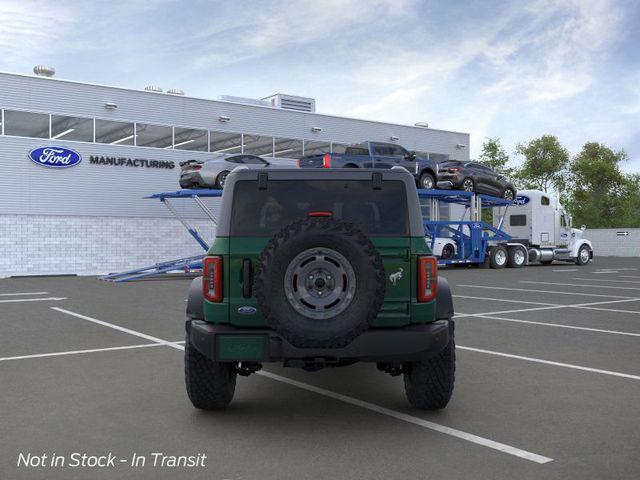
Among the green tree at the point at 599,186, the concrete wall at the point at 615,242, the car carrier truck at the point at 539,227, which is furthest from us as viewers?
the green tree at the point at 599,186

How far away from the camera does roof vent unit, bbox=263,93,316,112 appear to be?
34.2 m

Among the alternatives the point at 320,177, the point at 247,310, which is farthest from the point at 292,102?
the point at 247,310

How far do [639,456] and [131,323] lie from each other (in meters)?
8.24

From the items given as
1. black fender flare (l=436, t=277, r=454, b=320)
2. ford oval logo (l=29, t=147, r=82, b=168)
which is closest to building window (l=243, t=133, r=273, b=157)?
ford oval logo (l=29, t=147, r=82, b=168)

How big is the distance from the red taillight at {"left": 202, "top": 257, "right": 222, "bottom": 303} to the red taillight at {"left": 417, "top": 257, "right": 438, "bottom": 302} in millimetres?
1472

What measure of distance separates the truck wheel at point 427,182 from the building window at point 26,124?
14.7m

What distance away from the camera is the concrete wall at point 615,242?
46812 millimetres

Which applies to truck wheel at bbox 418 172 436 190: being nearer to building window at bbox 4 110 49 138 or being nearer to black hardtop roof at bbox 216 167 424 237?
building window at bbox 4 110 49 138

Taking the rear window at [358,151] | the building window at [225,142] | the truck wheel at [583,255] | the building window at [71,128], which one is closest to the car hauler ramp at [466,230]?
the rear window at [358,151]

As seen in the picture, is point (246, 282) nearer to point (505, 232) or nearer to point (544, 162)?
point (505, 232)

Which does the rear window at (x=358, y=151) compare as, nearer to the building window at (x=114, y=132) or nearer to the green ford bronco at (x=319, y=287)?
the building window at (x=114, y=132)

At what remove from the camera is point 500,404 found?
557cm

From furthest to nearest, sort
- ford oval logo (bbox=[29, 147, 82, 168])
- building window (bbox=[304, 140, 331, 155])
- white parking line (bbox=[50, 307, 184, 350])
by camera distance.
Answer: building window (bbox=[304, 140, 331, 155])
ford oval logo (bbox=[29, 147, 82, 168])
white parking line (bbox=[50, 307, 184, 350])

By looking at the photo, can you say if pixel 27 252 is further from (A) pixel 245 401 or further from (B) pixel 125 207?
(A) pixel 245 401
